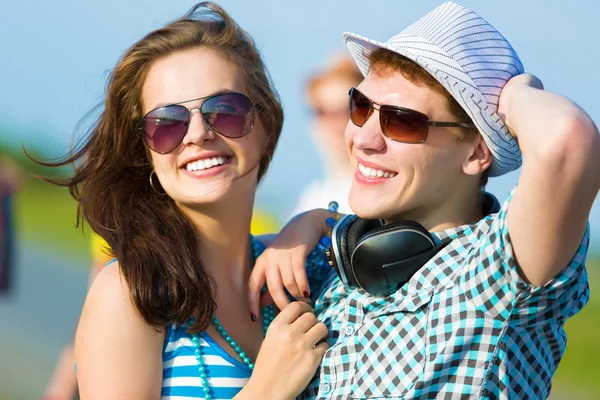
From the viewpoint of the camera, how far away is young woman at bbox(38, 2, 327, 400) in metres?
2.40

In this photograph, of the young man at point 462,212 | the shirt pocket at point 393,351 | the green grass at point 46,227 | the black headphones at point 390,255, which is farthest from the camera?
the green grass at point 46,227

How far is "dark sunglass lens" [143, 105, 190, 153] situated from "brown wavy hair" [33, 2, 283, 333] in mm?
165

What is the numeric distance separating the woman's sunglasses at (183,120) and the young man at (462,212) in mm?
425

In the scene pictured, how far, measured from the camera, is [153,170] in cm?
288

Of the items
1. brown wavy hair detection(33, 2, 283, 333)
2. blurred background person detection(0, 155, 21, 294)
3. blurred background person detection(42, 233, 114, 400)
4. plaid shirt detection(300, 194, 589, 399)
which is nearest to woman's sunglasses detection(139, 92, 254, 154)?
brown wavy hair detection(33, 2, 283, 333)

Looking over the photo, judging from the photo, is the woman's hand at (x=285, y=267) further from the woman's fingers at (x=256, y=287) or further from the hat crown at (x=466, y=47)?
the hat crown at (x=466, y=47)

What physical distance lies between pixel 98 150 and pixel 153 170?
215mm

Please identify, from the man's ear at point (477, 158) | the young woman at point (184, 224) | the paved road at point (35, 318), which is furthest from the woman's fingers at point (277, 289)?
the paved road at point (35, 318)

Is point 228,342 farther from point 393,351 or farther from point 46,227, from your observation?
point 46,227

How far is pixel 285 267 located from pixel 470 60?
957 mm

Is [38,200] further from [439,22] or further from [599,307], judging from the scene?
[439,22]

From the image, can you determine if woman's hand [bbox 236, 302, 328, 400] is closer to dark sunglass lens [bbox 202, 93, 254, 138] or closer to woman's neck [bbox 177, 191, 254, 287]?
woman's neck [bbox 177, 191, 254, 287]

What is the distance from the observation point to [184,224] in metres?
2.79

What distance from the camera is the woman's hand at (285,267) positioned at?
2.74m
